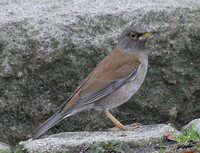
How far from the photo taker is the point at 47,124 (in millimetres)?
8844

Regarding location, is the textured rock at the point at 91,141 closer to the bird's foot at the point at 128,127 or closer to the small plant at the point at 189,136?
the small plant at the point at 189,136

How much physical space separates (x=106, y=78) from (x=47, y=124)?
38.1 inches

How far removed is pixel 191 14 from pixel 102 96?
5.25ft

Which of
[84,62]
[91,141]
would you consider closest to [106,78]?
[84,62]

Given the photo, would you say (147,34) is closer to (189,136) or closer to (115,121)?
(115,121)

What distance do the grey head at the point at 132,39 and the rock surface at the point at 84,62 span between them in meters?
0.10

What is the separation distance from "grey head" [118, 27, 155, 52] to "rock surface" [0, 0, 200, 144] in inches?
4.0

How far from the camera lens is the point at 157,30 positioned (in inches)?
385

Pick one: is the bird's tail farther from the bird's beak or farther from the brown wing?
the bird's beak

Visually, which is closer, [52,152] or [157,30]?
[52,152]

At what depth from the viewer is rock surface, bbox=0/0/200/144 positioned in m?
9.60

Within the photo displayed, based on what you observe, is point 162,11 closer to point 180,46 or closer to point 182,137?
point 180,46

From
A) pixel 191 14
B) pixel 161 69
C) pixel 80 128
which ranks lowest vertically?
pixel 80 128

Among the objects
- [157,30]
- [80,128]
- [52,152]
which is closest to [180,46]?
[157,30]
